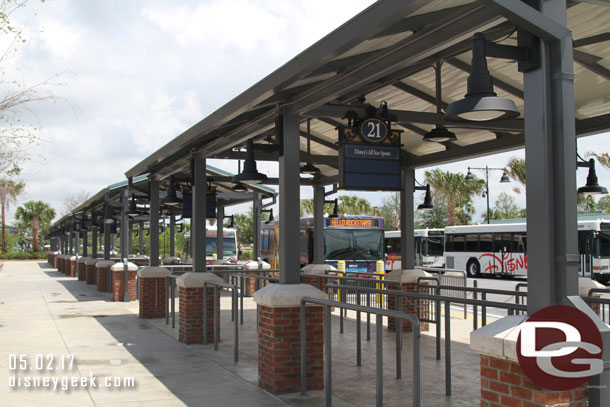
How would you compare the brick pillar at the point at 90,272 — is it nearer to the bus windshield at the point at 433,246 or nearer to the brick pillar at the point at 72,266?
the brick pillar at the point at 72,266

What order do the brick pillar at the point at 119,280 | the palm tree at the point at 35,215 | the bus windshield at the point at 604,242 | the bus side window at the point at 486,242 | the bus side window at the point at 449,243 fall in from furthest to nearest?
1. the palm tree at the point at 35,215
2. the bus side window at the point at 449,243
3. the bus side window at the point at 486,242
4. the bus windshield at the point at 604,242
5. the brick pillar at the point at 119,280

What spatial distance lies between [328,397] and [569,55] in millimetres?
4012

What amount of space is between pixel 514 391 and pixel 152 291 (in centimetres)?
1154

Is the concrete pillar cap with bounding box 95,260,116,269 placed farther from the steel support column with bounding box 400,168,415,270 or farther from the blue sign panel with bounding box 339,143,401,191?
the blue sign panel with bounding box 339,143,401,191

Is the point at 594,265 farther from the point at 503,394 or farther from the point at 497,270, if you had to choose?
the point at 503,394

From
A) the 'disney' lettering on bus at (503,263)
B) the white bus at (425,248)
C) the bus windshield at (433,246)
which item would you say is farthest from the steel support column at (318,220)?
the bus windshield at (433,246)

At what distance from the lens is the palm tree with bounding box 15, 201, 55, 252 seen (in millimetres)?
74500

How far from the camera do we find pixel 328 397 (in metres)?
6.27

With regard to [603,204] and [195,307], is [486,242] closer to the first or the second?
[195,307]

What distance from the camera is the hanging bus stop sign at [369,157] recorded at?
7.52 meters

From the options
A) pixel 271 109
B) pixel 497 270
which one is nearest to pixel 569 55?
pixel 271 109

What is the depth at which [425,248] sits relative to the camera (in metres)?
36.2

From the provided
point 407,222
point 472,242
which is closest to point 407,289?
point 407,222

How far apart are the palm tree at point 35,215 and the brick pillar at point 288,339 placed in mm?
74602
